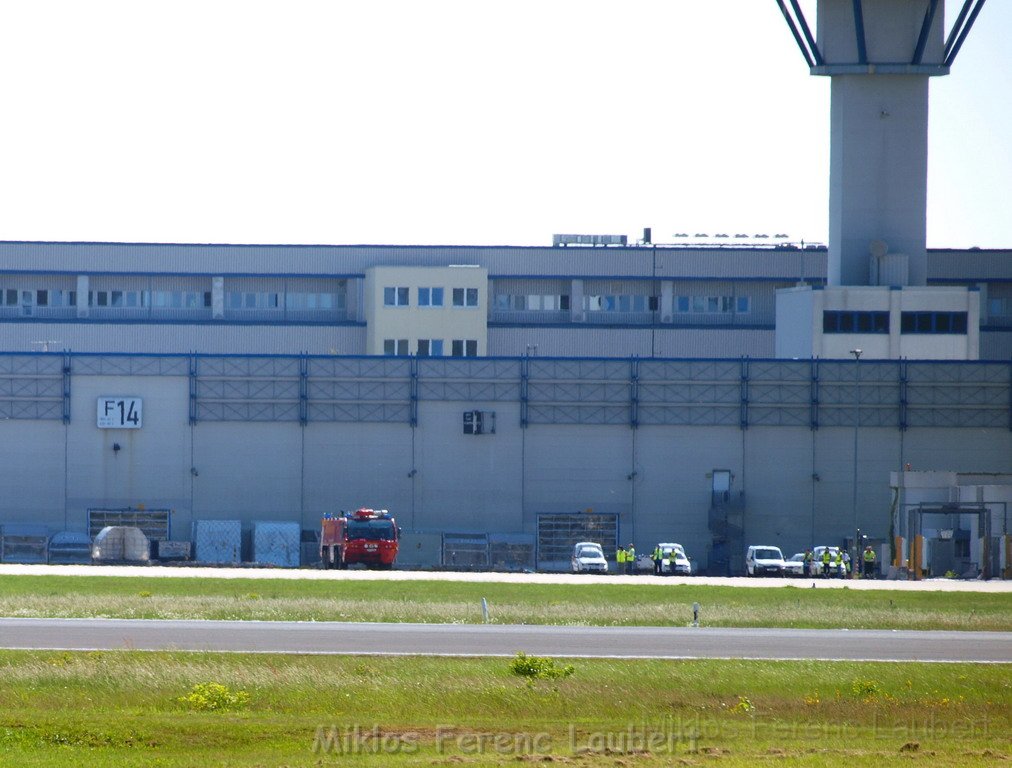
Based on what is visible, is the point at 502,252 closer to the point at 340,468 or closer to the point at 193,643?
the point at 340,468

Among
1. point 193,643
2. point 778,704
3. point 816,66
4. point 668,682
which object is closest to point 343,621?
point 193,643

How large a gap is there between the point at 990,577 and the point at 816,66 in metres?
33.0

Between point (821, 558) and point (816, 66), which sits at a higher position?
point (816, 66)

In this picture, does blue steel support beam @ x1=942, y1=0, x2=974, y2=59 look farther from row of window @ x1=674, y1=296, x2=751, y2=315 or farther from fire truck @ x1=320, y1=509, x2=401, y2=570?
fire truck @ x1=320, y1=509, x2=401, y2=570

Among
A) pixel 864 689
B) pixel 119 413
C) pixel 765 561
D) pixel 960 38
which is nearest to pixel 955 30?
pixel 960 38

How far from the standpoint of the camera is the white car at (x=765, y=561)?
7744 cm

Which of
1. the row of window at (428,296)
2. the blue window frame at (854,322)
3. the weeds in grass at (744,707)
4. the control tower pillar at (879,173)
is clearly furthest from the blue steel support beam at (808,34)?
the weeds in grass at (744,707)

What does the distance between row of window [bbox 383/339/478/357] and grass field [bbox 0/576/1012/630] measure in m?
43.6

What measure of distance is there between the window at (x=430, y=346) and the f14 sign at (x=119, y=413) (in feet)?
83.2

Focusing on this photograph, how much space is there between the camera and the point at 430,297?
107 m

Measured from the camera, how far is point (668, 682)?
1216 inches

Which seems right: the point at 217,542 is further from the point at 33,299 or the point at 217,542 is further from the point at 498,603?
the point at 498,603

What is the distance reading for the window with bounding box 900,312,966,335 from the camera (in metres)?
92.9

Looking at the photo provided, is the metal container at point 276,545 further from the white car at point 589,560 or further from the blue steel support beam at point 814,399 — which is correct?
the blue steel support beam at point 814,399
